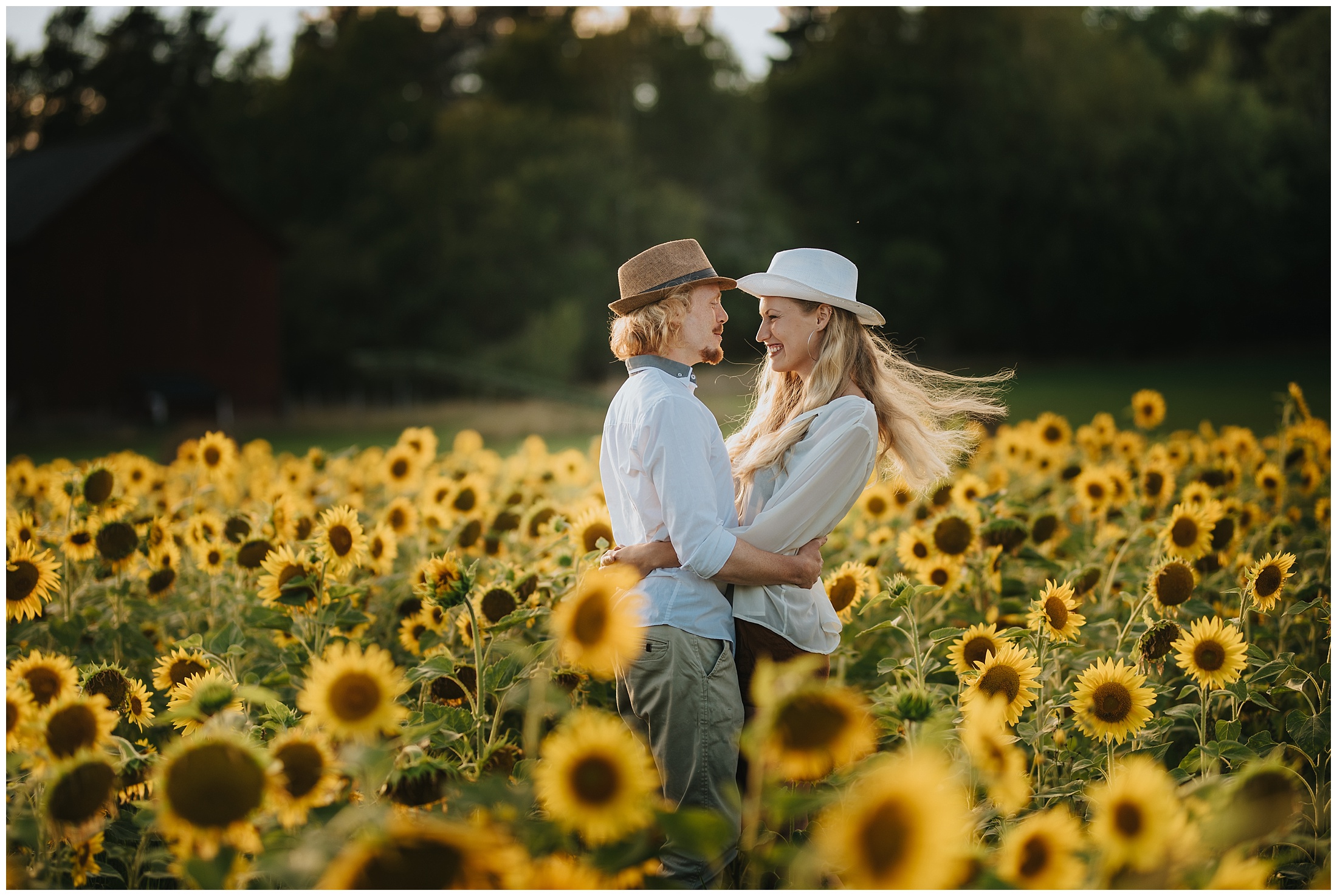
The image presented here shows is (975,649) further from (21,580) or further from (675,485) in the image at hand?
(21,580)

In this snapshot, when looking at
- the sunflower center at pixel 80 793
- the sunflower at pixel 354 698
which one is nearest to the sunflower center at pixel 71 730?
the sunflower center at pixel 80 793

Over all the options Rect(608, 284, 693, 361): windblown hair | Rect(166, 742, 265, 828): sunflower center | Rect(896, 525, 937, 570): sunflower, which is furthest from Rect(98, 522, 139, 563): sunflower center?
Rect(896, 525, 937, 570): sunflower

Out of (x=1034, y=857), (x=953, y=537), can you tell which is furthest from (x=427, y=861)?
(x=953, y=537)

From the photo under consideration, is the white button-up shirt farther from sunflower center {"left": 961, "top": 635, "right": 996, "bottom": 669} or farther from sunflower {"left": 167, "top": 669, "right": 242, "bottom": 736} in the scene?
sunflower {"left": 167, "top": 669, "right": 242, "bottom": 736}

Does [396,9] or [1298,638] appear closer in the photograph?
[1298,638]

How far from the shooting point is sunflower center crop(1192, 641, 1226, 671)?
7.91 ft

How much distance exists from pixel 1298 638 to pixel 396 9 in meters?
34.4

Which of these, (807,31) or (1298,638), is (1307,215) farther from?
(1298,638)

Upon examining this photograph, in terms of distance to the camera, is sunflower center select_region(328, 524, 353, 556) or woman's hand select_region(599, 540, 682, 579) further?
sunflower center select_region(328, 524, 353, 556)

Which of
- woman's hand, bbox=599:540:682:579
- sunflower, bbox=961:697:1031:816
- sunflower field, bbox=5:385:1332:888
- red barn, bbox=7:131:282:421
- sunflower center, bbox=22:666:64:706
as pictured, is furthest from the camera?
red barn, bbox=7:131:282:421

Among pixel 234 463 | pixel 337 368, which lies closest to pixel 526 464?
pixel 234 463

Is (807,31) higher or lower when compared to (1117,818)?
higher

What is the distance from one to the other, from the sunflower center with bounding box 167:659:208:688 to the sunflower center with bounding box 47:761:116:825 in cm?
88

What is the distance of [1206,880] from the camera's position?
3.97 feet
